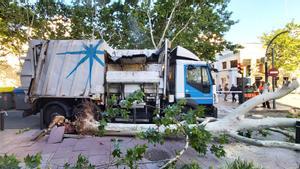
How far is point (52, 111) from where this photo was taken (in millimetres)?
9812

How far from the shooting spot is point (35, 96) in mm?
9641

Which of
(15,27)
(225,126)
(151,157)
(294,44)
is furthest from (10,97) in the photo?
(294,44)

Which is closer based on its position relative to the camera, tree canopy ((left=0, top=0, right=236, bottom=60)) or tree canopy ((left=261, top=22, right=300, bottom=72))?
tree canopy ((left=0, top=0, right=236, bottom=60))

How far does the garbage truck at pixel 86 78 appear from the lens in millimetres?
9594

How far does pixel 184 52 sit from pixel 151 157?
210 inches

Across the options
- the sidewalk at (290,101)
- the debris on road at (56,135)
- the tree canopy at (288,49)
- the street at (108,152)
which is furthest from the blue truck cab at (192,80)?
the tree canopy at (288,49)

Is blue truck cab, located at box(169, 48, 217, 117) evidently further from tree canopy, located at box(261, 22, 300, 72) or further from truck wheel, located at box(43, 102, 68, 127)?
tree canopy, located at box(261, 22, 300, 72)

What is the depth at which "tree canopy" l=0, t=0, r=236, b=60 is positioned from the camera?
16797 millimetres

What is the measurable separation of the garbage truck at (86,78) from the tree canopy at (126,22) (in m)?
6.87

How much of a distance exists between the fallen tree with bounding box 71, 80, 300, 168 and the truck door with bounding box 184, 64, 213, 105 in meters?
3.52

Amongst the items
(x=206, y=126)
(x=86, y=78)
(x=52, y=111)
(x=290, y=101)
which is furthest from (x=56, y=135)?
(x=290, y=101)

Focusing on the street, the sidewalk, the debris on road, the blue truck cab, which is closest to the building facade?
the sidewalk

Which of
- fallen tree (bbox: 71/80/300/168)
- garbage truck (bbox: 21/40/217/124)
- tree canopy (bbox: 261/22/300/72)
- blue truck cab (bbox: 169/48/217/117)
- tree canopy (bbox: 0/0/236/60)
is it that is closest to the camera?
fallen tree (bbox: 71/80/300/168)

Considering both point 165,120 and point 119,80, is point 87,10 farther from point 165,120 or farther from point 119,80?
point 165,120
